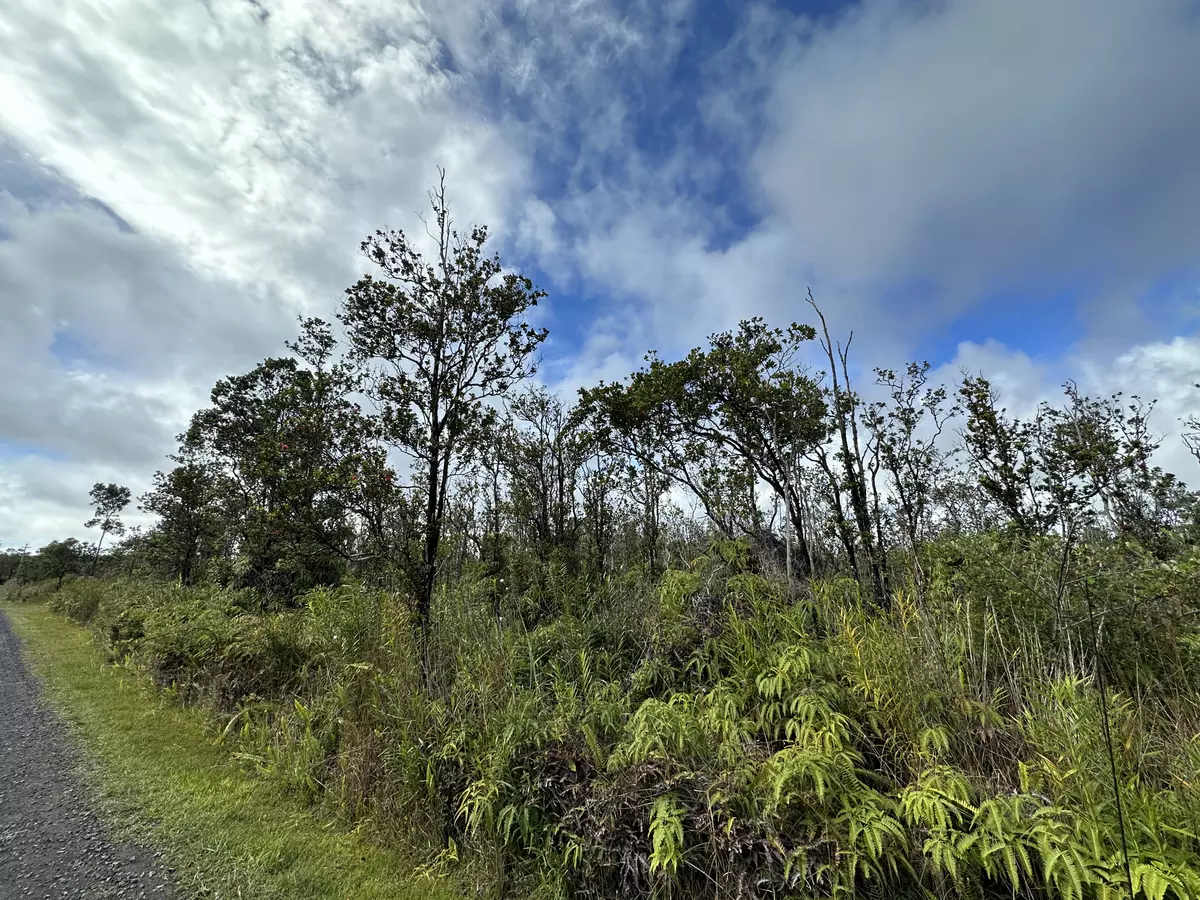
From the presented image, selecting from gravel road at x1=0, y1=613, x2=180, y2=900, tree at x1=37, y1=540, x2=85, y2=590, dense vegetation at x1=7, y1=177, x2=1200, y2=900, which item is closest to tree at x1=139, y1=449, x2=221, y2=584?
dense vegetation at x1=7, y1=177, x2=1200, y2=900

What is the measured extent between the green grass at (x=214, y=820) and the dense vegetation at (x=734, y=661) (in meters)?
0.25

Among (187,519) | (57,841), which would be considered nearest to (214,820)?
(57,841)

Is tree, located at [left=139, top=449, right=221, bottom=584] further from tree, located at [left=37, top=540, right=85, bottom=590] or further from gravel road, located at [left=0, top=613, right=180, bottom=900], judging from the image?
tree, located at [left=37, top=540, right=85, bottom=590]

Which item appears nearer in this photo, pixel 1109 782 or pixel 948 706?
pixel 1109 782

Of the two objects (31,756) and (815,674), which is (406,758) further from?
(31,756)

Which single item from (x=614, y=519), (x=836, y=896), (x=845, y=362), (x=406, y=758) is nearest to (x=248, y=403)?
(x=614, y=519)

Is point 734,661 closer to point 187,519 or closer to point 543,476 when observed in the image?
point 543,476

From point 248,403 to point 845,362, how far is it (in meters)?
18.3

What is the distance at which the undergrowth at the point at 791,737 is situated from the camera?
2305 mm

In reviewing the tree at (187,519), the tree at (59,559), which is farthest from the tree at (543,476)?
the tree at (59,559)

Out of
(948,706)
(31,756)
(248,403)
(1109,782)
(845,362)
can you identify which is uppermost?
(248,403)

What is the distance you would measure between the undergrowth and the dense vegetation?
24 millimetres

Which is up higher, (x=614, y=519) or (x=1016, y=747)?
(x=614, y=519)

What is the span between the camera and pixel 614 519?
10.7 meters
